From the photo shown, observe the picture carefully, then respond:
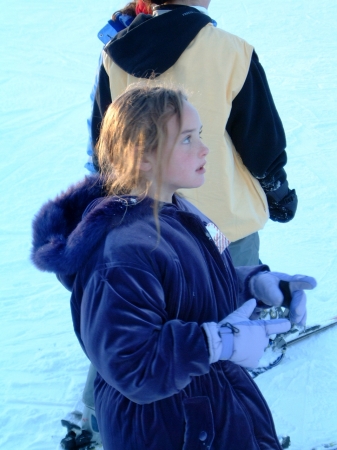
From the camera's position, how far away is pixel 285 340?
122 inches

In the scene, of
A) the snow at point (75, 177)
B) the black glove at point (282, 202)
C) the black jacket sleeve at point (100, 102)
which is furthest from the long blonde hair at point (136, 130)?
the snow at point (75, 177)

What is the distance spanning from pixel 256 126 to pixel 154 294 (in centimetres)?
102

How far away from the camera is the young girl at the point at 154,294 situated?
1.28m

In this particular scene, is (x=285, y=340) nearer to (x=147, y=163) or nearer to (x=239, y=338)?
(x=239, y=338)

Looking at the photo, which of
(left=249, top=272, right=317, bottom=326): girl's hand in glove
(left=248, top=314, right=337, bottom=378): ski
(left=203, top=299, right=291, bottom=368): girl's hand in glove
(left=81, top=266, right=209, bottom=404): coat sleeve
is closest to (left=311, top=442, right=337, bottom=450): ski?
(left=248, top=314, right=337, bottom=378): ski

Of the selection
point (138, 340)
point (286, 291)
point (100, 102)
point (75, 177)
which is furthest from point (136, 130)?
point (75, 177)

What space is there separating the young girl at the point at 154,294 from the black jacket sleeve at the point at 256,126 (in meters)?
0.54

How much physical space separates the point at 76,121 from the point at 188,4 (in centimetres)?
469

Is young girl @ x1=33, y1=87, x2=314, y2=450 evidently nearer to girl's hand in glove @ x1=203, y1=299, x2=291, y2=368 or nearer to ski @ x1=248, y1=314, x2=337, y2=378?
girl's hand in glove @ x1=203, y1=299, x2=291, y2=368

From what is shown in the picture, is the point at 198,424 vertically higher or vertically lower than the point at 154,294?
lower

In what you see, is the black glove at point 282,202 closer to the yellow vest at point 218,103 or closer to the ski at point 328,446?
the yellow vest at point 218,103

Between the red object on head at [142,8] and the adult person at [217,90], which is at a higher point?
the red object on head at [142,8]

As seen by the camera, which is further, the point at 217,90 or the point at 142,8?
the point at 142,8

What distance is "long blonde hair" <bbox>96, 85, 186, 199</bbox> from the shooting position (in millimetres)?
1481
